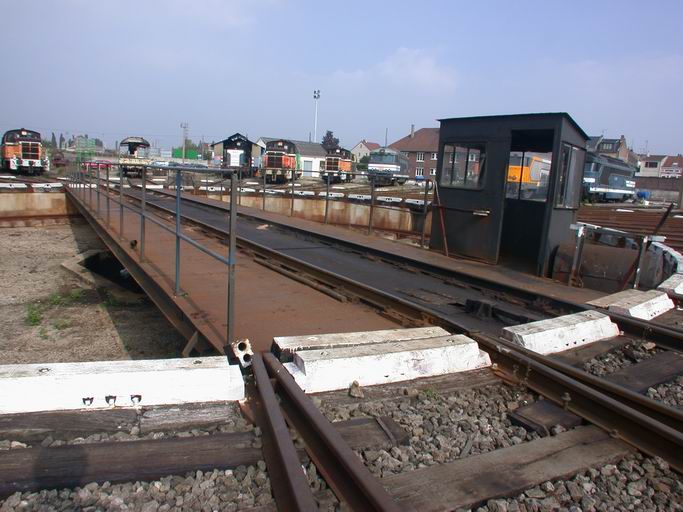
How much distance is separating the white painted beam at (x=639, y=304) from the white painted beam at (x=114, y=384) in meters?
3.99

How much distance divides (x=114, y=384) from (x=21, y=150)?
112 feet

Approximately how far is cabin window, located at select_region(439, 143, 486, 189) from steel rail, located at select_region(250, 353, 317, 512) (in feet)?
22.1

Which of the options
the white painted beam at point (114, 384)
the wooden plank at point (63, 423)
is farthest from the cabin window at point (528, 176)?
the wooden plank at point (63, 423)

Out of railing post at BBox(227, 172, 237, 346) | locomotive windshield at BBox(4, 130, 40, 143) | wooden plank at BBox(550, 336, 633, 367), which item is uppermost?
locomotive windshield at BBox(4, 130, 40, 143)

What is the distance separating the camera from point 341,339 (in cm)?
381

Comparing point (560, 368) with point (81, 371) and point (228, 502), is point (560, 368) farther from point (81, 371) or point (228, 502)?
point (81, 371)

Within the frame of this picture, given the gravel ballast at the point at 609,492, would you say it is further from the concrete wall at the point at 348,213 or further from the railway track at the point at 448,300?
the concrete wall at the point at 348,213

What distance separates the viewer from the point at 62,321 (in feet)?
29.1

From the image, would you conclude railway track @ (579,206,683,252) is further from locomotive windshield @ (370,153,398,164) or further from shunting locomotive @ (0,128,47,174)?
shunting locomotive @ (0,128,47,174)

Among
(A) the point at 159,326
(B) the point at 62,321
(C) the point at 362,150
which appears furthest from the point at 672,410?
(C) the point at 362,150

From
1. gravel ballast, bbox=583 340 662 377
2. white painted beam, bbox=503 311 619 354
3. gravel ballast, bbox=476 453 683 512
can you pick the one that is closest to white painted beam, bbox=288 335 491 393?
white painted beam, bbox=503 311 619 354

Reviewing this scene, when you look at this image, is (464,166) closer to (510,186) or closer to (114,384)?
(510,186)

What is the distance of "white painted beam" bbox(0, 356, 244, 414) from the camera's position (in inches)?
112

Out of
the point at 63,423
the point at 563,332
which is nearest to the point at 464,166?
the point at 563,332
